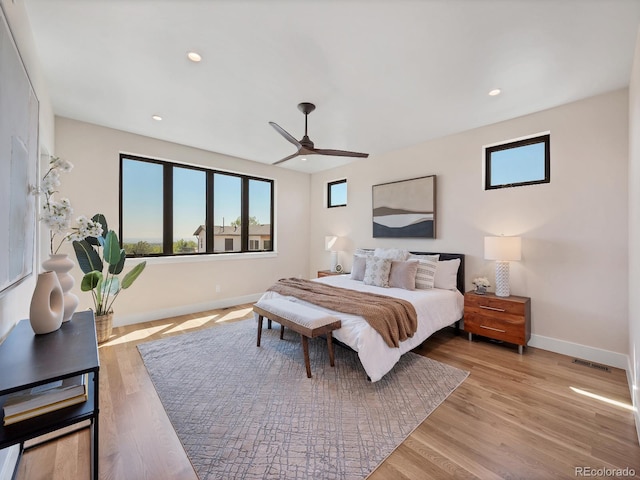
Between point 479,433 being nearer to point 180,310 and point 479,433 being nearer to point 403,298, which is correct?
point 403,298

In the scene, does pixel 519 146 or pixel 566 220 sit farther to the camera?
pixel 519 146

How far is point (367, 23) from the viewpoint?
1.88m

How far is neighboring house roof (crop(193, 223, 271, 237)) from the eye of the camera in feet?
15.6

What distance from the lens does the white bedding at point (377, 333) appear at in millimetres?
2320

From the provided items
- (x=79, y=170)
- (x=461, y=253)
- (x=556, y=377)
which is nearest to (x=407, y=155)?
(x=461, y=253)

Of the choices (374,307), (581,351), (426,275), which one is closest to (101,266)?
(374,307)

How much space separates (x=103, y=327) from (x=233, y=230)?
243cm

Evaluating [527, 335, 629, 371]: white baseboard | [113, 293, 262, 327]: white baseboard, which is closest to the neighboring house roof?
[113, 293, 262, 327]: white baseboard

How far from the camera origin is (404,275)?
355 cm

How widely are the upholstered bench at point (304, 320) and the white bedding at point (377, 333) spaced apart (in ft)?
0.39

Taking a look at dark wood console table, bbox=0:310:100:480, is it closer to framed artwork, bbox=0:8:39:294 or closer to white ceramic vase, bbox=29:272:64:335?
white ceramic vase, bbox=29:272:64:335

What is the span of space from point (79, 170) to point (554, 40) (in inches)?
197

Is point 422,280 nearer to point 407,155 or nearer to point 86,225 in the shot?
point 407,155
